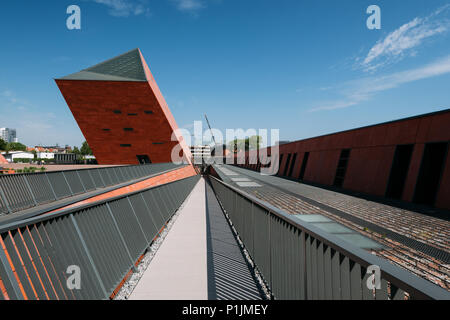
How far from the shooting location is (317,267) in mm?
2277

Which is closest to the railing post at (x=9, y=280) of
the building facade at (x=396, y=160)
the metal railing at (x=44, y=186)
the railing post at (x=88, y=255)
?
the railing post at (x=88, y=255)

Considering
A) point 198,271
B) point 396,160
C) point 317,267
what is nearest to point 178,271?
point 198,271

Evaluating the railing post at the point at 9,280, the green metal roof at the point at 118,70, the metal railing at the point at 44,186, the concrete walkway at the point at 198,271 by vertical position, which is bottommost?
the concrete walkway at the point at 198,271

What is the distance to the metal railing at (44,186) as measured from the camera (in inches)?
320

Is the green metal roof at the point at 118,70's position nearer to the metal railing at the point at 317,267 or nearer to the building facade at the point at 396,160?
the building facade at the point at 396,160

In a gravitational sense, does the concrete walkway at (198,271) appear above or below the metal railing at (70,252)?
below

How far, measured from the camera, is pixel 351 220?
767cm

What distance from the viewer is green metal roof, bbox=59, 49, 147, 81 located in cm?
3266

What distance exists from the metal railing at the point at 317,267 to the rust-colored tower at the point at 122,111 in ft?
107

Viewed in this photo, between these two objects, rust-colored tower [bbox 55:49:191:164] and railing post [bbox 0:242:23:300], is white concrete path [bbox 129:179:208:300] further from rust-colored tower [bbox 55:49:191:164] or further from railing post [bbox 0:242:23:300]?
rust-colored tower [bbox 55:49:191:164]

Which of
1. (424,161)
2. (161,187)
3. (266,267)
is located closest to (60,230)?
(266,267)

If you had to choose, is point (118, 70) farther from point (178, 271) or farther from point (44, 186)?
point (178, 271)

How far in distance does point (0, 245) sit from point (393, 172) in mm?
15913
